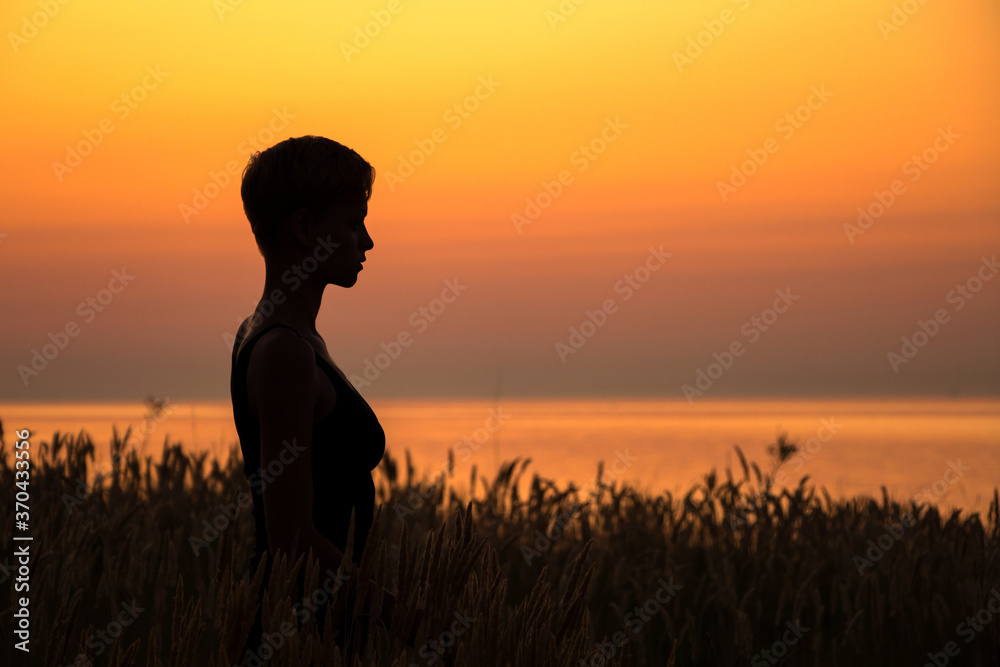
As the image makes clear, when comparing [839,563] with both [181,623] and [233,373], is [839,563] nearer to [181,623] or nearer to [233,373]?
[233,373]

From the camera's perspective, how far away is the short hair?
250cm

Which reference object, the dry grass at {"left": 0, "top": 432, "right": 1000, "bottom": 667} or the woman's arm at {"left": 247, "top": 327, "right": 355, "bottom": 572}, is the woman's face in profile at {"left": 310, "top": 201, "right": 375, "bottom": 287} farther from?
the dry grass at {"left": 0, "top": 432, "right": 1000, "bottom": 667}

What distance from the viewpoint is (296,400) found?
2.24 metres

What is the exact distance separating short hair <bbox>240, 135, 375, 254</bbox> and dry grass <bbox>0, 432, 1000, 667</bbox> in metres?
0.88

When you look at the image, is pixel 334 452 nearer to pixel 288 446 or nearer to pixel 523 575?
pixel 288 446

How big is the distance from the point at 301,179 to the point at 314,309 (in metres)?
0.34

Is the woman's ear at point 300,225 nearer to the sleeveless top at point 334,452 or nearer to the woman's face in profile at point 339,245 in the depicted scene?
the woman's face in profile at point 339,245

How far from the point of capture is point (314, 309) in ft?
8.46

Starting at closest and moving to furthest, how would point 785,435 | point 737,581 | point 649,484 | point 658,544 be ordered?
point 737,581
point 658,544
point 785,435
point 649,484

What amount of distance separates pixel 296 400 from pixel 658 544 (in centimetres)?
404

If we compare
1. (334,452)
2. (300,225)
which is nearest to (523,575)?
(334,452)

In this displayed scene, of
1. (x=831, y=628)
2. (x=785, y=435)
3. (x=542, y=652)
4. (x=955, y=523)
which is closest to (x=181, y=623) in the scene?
(x=542, y=652)

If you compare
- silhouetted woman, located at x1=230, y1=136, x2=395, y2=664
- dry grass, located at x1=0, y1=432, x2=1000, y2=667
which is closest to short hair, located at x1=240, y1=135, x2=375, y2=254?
silhouetted woman, located at x1=230, y1=136, x2=395, y2=664

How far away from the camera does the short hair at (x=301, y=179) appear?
8.19 ft
